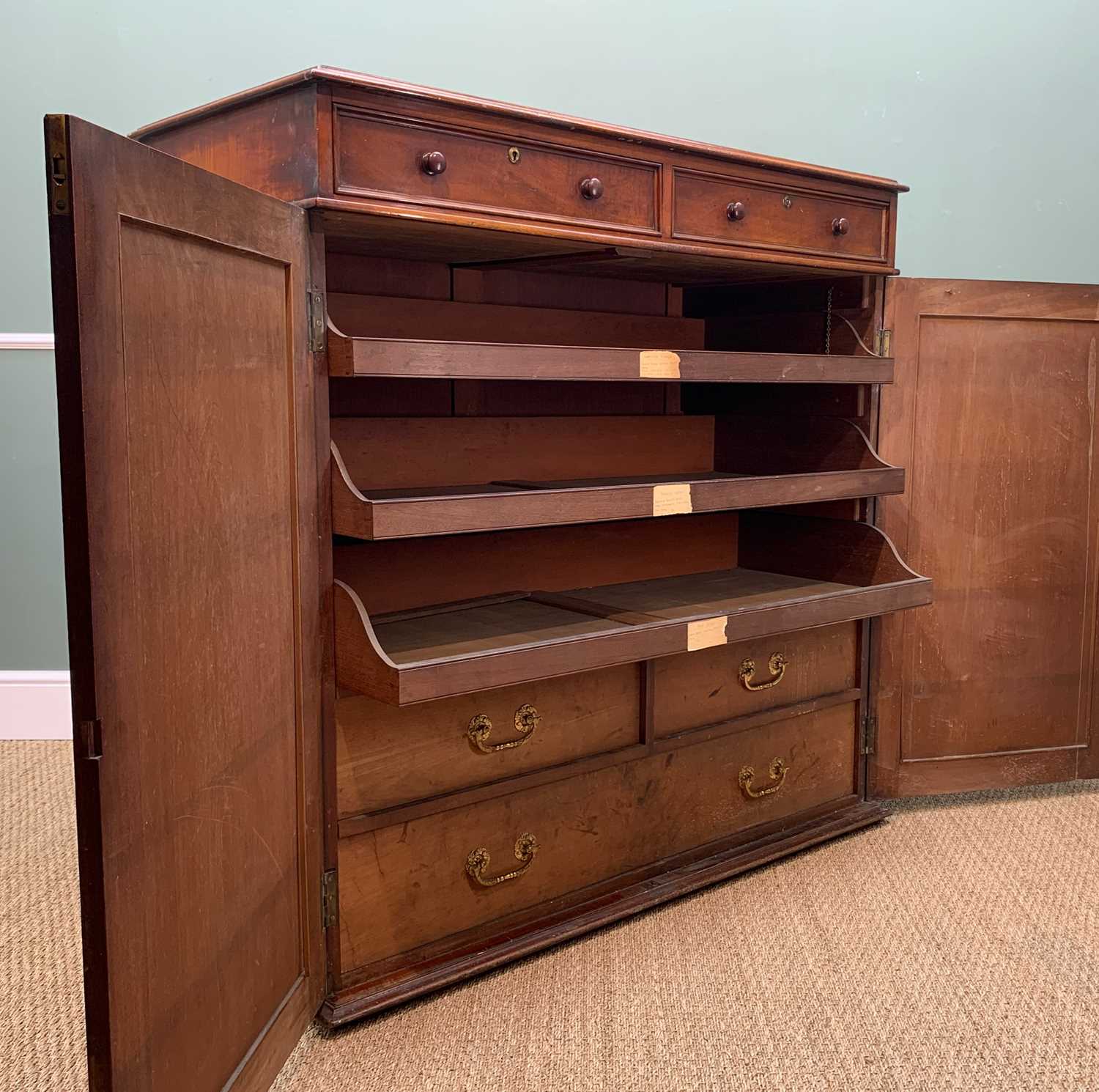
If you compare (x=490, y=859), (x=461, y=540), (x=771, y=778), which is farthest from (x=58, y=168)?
(x=771, y=778)

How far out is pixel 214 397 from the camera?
1426 mm

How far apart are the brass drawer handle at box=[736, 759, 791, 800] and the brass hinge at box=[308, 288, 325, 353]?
1.31 m

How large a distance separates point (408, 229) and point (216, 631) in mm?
716

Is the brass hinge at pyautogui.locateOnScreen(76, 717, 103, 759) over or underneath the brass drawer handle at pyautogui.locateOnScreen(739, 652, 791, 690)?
over

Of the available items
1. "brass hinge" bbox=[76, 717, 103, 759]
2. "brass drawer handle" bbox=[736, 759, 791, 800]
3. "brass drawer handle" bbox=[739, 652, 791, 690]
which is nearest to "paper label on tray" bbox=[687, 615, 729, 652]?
"brass drawer handle" bbox=[739, 652, 791, 690]

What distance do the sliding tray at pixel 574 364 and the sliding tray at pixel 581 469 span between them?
152mm

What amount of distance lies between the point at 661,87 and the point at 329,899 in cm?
221

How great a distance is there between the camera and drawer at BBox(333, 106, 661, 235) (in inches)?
65.6

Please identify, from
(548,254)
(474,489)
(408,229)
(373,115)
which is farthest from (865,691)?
(373,115)

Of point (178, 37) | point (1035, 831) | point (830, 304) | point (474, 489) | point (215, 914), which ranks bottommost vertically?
point (1035, 831)

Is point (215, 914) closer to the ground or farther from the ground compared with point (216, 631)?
closer to the ground

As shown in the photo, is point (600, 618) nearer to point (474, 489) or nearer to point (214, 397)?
point (474, 489)

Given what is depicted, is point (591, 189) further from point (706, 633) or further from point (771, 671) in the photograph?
point (771, 671)

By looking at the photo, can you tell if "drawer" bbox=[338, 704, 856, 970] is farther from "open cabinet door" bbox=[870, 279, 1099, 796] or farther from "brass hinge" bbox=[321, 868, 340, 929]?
"open cabinet door" bbox=[870, 279, 1099, 796]
